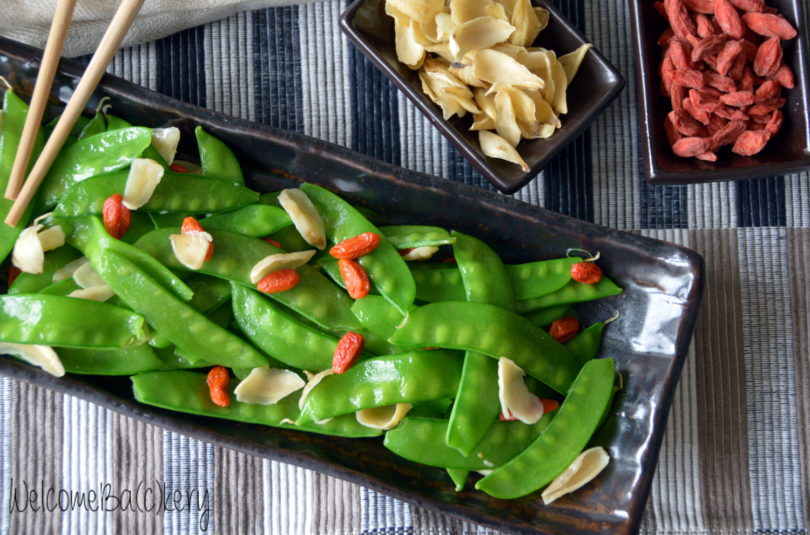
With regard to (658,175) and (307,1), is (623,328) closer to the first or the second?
(658,175)

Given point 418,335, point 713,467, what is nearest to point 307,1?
point 418,335

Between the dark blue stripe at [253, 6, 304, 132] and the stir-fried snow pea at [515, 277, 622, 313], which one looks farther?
the dark blue stripe at [253, 6, 304, 132]

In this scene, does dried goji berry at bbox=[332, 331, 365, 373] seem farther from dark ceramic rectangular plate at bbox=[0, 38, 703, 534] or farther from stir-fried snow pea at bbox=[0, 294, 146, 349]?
stir-fried snow pea at bbox=[0, 294, 146, 349]

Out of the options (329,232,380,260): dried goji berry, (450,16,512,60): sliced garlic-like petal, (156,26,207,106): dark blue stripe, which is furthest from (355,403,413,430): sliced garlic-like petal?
(156,26,207,106): dark blue stripe

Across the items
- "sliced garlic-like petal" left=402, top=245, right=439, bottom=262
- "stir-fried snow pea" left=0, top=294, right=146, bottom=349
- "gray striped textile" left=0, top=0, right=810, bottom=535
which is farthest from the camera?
"gray striped textile" left=0, top=0, right=810, bottom=535

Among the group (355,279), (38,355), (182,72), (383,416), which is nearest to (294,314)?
(355,279)

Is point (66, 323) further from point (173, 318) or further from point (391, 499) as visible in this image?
point (391, 499)

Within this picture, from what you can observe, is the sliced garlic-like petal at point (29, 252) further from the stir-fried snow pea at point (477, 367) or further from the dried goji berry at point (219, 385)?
the stir-fried snow pea at point (477, 367)
